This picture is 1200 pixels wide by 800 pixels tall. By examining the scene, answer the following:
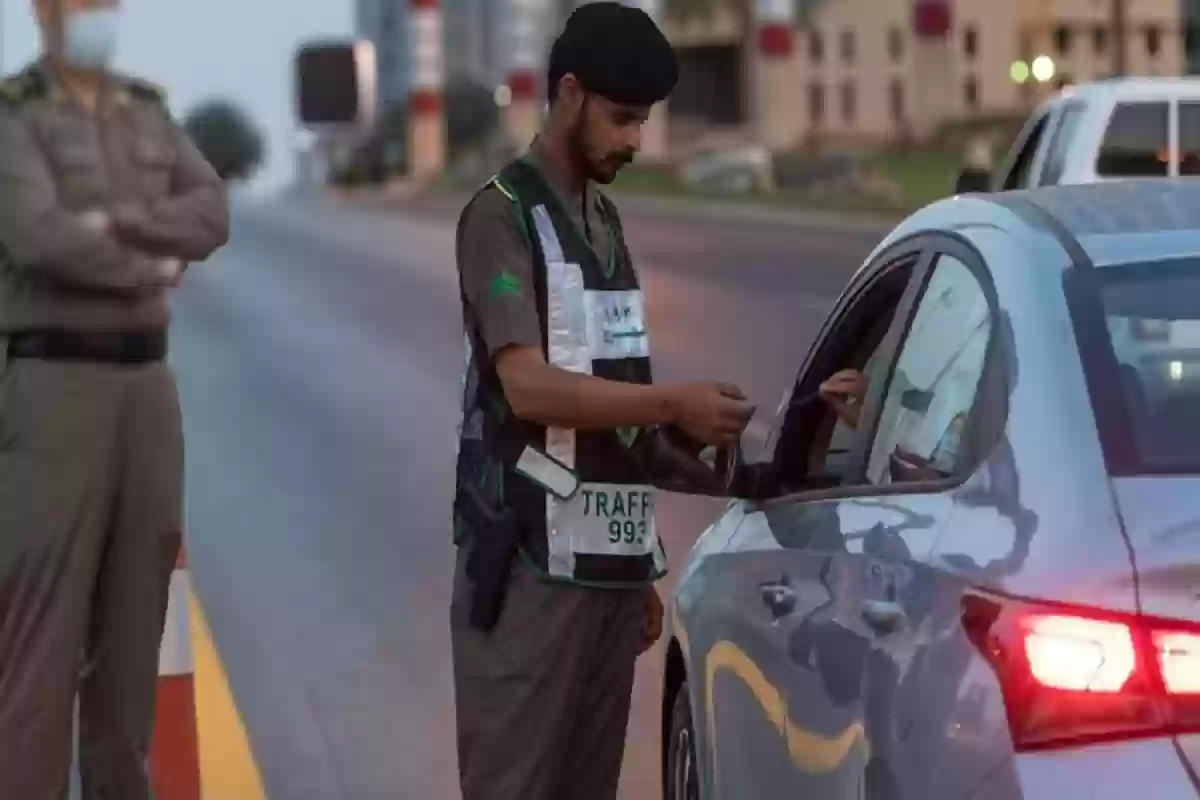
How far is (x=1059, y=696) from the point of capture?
10.1 feet

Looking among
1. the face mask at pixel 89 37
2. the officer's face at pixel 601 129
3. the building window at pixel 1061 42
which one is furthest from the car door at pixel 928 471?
the building window at pixel 1061 42

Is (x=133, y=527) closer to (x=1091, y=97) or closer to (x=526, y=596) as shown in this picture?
(x=526, y=596)

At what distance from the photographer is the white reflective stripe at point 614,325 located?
4.33m

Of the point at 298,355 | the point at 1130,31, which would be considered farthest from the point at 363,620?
the point at 1130,31

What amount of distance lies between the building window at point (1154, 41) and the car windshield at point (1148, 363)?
111229mm

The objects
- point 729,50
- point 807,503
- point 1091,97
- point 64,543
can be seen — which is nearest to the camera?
point 807,503

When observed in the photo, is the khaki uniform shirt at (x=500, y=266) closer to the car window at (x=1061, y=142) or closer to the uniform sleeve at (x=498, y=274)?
the uniform sleeve at (x=498, y=274)

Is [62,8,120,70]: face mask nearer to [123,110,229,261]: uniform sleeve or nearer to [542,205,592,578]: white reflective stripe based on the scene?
[123,110,229,261]: uniform sleeve

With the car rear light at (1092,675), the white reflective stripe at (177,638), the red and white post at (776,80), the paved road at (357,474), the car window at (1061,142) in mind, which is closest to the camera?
the car rear light at (1092,675)

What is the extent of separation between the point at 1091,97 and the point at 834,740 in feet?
35.1

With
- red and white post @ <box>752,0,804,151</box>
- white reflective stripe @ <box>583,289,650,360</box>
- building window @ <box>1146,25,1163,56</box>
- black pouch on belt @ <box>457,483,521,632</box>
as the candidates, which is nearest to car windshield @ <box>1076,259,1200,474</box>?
white reflective stripe @ <box>583,289,650,360</box>

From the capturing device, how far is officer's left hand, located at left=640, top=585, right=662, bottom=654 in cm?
462

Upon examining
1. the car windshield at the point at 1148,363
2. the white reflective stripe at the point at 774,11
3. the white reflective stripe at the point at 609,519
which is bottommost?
the white reflective stripe at the point at 609,519

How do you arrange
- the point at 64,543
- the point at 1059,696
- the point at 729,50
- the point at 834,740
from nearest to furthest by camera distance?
1. the point at 1059,696
2. the point at 834,740
3. the point at 64,543
4. the point at 729,50
